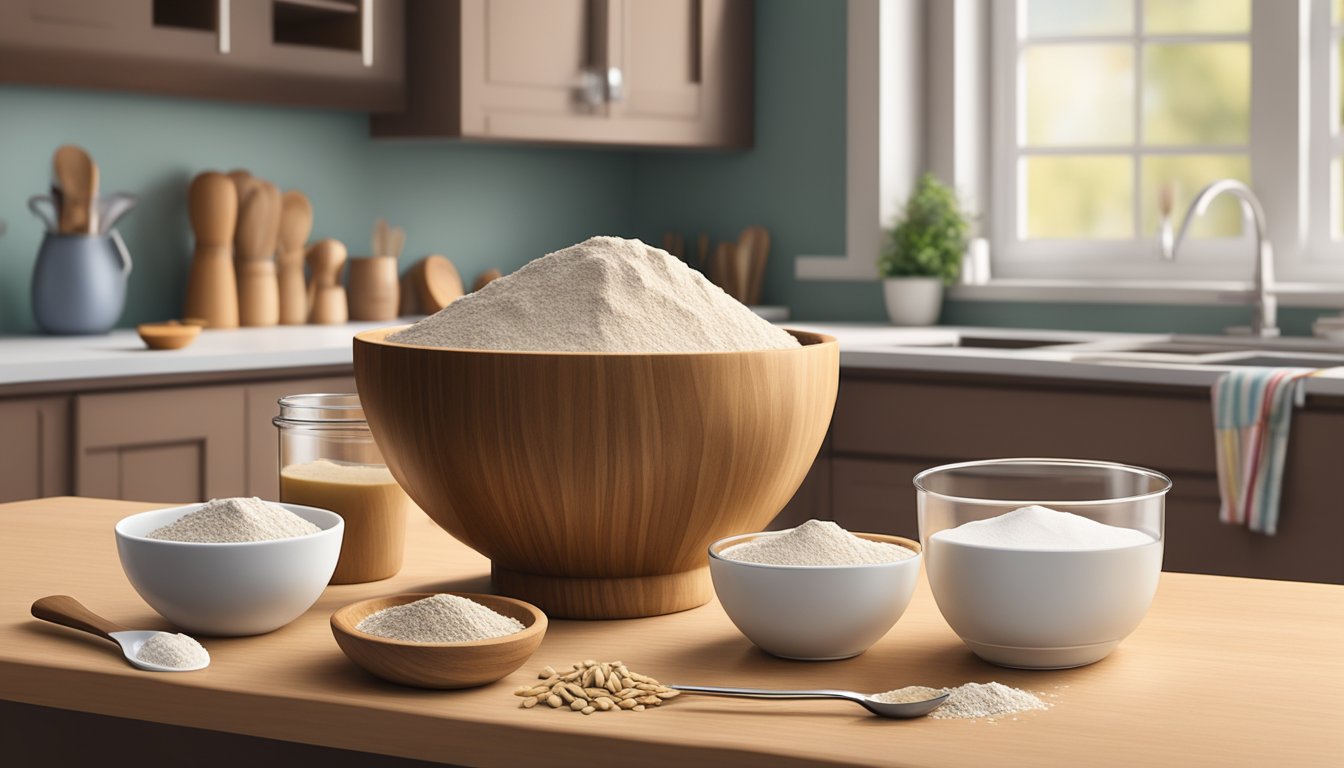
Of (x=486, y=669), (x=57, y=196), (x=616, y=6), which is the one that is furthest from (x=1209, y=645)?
(x=616, y=6)

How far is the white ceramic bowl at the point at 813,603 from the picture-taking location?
3.06ft

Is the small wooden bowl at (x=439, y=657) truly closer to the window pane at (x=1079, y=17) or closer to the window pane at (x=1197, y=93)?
the window pane at (x=1197, y=93)

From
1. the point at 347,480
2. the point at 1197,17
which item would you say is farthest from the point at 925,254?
the point at 347,480

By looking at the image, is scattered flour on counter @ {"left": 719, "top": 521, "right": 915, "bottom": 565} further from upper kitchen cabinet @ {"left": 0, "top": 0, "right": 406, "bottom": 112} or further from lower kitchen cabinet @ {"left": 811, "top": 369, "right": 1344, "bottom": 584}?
upper kitchen cabinet @ {"left": 0, "top": 0, "right": 406, "bottom": 112}

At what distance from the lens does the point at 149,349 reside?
289 centimetres

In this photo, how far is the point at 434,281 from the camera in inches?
154

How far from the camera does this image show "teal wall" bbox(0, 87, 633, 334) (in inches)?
126

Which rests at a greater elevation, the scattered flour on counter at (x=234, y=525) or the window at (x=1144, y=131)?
the window at (x=1144, y=131)

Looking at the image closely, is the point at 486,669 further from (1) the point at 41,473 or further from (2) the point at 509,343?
(1) the point at 41,473

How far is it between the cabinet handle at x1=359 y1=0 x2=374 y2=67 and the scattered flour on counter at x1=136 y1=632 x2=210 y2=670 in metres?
2.63

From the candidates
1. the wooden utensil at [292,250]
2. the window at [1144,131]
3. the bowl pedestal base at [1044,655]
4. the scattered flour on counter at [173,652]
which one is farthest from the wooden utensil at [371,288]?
the bowl pedestal base at [1044,655]

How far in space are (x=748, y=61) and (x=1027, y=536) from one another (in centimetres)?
345

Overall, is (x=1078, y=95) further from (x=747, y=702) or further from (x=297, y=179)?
(x=747, y=702)

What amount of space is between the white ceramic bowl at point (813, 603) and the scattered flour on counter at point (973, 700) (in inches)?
3.0
